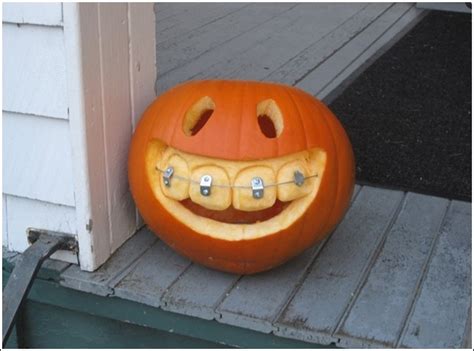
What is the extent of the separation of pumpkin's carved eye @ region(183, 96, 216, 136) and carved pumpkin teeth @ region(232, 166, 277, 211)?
6.5 inches

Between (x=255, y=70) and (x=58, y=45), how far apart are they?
71.3 inches

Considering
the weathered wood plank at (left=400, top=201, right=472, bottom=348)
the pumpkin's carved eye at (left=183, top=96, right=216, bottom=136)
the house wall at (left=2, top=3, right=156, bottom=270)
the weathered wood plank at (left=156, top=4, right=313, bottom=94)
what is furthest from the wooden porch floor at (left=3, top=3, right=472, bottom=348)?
the weathered wood plank at (left=156, top=4, right=313, bottom=94)

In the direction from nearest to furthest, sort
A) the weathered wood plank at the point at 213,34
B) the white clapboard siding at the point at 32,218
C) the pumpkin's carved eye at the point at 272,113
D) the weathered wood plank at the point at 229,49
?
the pumpkin's carved eye at the point at 272,113 → the white clapboard siding at the point at 32,218 → the weathered wood plank at the point at 229,49 → the weathered wood plank at the point at 213,34

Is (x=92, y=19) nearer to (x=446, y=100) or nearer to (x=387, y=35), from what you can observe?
(x=446, y=100)

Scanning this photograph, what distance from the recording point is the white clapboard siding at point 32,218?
1.85 m

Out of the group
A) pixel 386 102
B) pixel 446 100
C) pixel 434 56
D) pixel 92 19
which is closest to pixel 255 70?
pixel 386 102

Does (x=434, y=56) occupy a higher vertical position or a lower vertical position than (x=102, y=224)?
lower

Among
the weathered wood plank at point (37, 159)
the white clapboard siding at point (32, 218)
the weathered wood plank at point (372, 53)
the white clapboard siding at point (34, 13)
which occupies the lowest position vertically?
the weathered wood plank at point (372, 53)

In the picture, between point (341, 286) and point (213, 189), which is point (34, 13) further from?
point (341, 286)

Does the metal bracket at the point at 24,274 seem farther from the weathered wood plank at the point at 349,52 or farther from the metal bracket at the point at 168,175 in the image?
the weathered wood plank at the point at 349,52

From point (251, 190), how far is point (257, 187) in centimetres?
1

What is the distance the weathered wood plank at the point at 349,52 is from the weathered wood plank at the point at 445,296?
1.34 m

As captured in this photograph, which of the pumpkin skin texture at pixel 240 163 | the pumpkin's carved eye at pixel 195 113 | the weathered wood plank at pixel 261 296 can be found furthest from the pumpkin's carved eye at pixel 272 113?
the weathered wood plank at pixel 261 296

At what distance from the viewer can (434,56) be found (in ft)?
13.2
